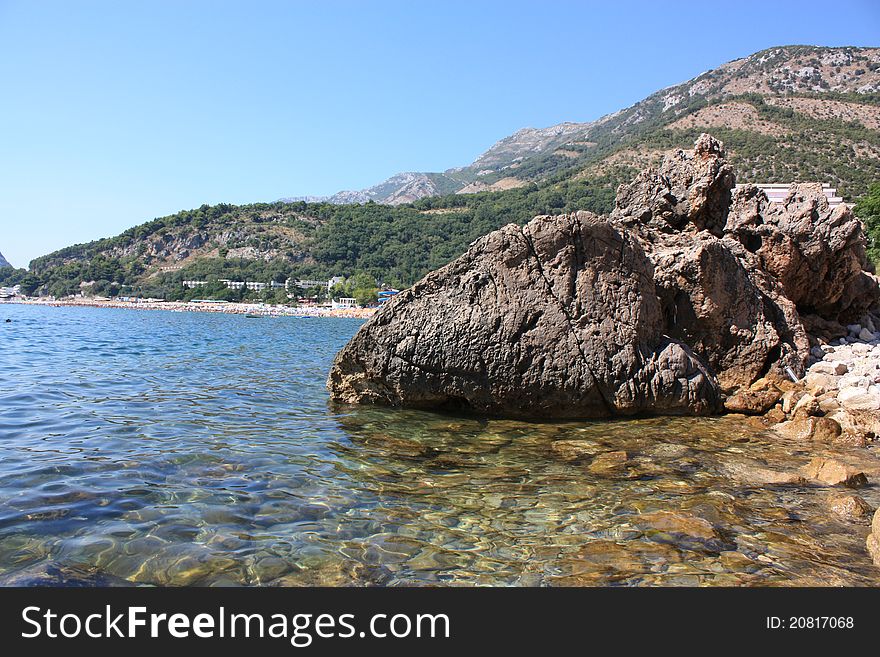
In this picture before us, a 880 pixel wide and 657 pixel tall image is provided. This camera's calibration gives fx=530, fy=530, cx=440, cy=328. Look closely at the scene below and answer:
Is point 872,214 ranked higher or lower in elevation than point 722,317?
higher

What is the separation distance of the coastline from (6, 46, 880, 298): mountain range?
8.50 meters

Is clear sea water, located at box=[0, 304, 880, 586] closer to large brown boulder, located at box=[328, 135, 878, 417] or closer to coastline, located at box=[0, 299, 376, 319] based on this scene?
large brown boulder, located at box=[328, 135, 878, 417]

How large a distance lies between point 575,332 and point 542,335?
61 cm

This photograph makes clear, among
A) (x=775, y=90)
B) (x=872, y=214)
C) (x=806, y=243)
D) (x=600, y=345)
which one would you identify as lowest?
(x=600, y=345)

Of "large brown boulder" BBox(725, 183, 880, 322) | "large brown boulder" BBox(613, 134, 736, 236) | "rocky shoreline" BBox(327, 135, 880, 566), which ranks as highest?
"large brown boulder" BBox(613, 134, 736, 236)

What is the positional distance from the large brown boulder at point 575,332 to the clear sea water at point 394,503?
624 mm

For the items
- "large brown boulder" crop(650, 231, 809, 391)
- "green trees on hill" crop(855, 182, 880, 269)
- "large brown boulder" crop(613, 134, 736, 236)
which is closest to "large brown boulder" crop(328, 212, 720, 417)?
"large brown boulder" crop(650, 231, 809, 391)

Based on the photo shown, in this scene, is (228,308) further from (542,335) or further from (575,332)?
(575,332)

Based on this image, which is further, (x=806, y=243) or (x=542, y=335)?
(x=806, y=243)

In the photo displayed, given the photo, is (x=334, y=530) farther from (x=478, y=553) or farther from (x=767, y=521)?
(x=767, y=521)

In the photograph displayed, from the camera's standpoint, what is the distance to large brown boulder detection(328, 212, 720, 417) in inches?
380

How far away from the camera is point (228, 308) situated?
384ft

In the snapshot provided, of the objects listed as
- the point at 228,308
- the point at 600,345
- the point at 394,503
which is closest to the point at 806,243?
the point at 600,345
